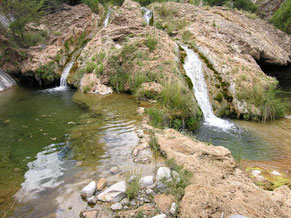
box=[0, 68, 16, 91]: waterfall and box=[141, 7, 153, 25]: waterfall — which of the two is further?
box=[141, 7, 153, 25]: waterfall

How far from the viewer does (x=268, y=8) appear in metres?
20.3

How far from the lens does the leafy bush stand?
53.4ft

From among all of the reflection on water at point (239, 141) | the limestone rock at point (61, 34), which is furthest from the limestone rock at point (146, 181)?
the limestone rock at point (61, 34)

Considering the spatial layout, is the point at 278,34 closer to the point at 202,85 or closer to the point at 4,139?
the point at 202,85

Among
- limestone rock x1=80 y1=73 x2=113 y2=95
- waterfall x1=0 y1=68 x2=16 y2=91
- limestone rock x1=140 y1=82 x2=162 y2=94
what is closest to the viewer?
limestone rock x1=140 y1=82 x2=162 y2=94

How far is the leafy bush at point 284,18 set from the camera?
16.3m

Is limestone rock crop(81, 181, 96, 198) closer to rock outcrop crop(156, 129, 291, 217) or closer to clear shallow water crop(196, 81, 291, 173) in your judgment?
rock outcrop crop(156, 129, 291, 217)

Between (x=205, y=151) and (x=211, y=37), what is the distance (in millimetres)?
10178

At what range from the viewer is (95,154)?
3395 millimetres

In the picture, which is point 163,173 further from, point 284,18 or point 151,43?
point 284,18

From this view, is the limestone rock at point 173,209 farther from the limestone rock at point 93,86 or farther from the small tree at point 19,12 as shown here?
the small tree at point 19,12

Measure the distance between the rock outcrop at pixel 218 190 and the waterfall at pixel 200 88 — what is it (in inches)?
130

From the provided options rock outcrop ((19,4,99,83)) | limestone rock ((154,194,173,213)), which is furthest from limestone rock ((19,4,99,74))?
limestone rock ((154,194,173,213))

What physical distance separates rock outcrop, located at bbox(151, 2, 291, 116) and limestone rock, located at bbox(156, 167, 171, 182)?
5381 mm
